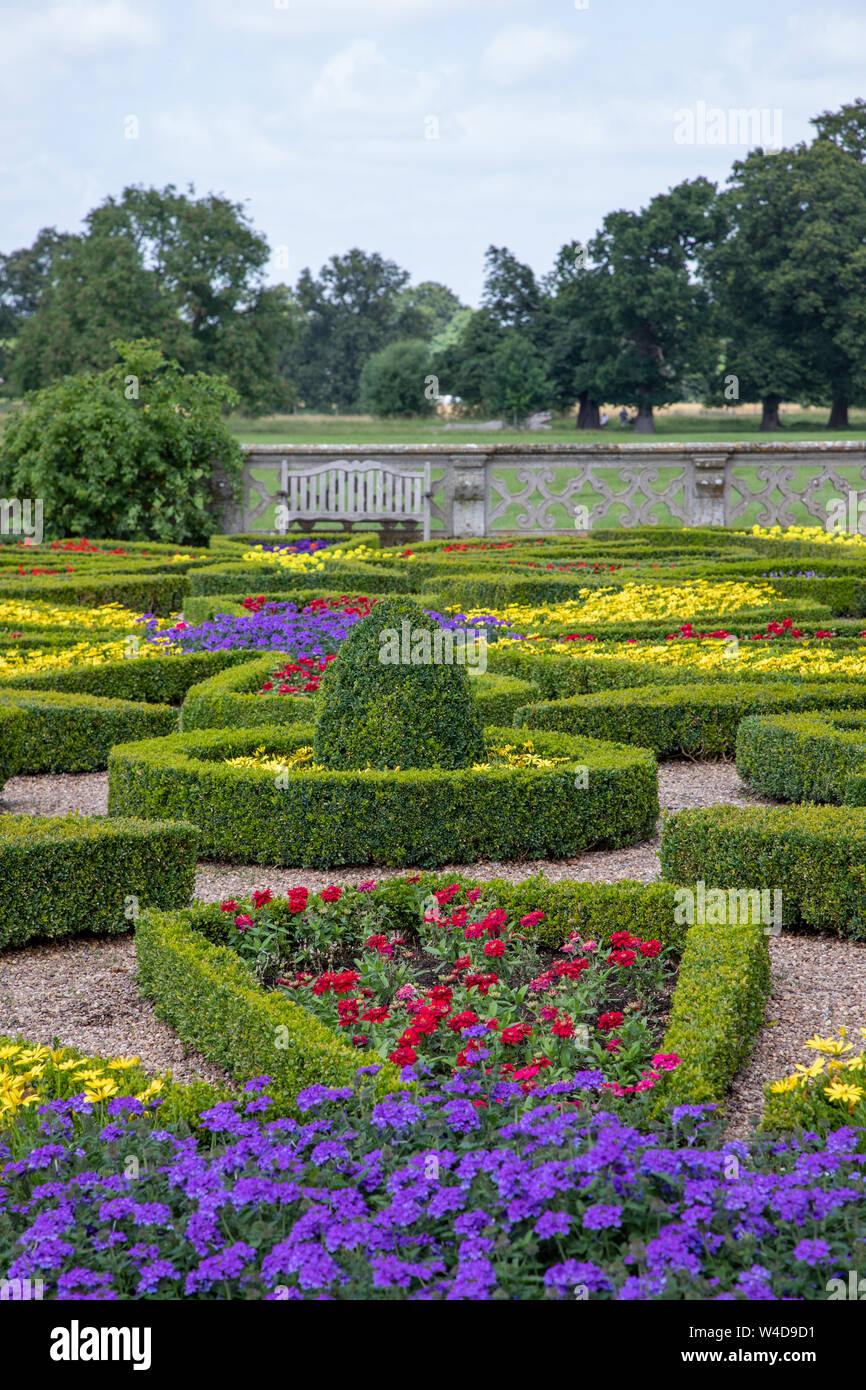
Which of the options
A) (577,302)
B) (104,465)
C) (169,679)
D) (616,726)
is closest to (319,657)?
(169,679)

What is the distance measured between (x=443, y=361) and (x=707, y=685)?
138 feet

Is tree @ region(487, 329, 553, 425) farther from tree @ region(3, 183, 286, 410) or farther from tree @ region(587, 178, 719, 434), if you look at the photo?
tree @ region(3, 183, 286, 410)

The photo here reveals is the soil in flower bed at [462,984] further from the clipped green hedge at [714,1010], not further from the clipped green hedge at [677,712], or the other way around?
the clipped green hedge at [677,712]

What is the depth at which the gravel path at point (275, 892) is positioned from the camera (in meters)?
4.04

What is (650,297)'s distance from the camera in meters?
42.7

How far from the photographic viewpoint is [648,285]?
4328cm

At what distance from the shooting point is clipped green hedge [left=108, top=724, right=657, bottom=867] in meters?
5.73

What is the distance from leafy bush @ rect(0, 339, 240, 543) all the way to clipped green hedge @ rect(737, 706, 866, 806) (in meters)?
11.8

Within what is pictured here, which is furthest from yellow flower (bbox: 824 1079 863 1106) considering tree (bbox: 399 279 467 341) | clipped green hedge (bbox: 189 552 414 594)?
tree (bbox: 399 279 467 341)

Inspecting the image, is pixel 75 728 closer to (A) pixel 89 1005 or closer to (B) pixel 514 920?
(A) pixel 89 1005

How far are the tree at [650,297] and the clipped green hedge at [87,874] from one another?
133 ft

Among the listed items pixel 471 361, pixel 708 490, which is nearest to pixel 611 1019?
pixel 708 490

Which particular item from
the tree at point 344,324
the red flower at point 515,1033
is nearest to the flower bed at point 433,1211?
the red flower at point 515,1033
